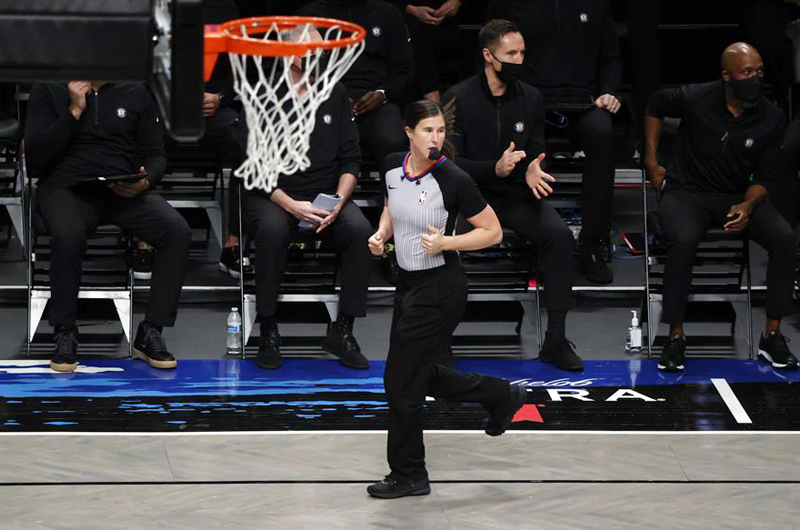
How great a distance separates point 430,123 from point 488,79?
7.09ft

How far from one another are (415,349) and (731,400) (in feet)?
7.43

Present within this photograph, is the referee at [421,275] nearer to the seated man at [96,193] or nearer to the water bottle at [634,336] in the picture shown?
the seated man at [96,193]

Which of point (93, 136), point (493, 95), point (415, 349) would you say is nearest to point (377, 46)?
point (493, 95)

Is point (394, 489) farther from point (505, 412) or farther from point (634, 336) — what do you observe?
point (634, 336)

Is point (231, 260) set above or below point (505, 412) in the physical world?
above

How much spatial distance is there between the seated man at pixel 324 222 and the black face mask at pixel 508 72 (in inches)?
37.0

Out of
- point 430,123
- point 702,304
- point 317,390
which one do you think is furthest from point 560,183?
point 430,123

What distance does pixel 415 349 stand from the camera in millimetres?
5973

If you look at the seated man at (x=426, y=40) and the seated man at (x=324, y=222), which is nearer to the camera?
the seated man at (x=324, y=222)

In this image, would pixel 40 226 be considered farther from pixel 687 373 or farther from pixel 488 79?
pixel 687 373

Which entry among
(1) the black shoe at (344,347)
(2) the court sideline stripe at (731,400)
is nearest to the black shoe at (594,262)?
(2) the court sideline stripe at (731,400)

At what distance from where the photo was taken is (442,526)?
18.7 feet

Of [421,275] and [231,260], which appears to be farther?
[231,260]

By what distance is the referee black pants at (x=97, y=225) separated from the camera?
7.67 metres
